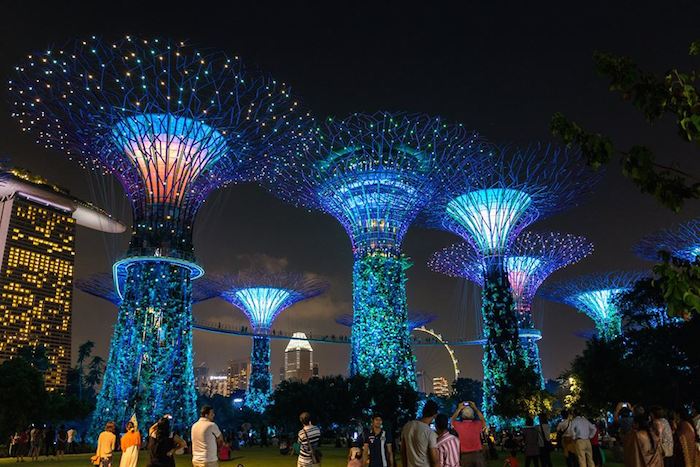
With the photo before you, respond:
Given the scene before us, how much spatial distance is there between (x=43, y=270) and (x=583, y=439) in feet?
413

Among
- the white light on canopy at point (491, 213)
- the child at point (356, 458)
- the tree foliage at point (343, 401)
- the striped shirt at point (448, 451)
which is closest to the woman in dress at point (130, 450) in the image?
the child at point (356, 458)

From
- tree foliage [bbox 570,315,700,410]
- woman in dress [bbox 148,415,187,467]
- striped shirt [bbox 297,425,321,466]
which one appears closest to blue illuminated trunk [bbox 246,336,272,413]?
tree foliage [bbox 570,315,700,410]

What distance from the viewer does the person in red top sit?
898 cm

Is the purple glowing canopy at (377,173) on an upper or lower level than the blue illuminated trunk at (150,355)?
upper

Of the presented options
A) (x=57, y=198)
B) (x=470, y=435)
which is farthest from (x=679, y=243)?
(x=57, y=198)

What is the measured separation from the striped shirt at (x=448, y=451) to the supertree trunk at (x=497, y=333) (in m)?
36.2

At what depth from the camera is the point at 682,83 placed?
5.53m

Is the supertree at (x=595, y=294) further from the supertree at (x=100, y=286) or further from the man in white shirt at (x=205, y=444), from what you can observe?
the man in white shirt at (x=205, y=444)

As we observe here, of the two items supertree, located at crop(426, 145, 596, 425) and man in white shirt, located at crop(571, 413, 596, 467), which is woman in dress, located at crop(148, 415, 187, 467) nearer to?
man in white shirt, located at crop(571, 413, 596, 467)

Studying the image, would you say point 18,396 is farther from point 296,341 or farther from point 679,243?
point 296,341

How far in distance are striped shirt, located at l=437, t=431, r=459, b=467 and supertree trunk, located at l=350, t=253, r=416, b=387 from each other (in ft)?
101

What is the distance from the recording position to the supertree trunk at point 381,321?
37.9 meters

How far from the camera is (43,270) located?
391 feet

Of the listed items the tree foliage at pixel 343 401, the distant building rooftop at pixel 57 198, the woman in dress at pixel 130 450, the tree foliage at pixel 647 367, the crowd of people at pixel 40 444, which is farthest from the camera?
the distant building rooftop at pixel 57 198
